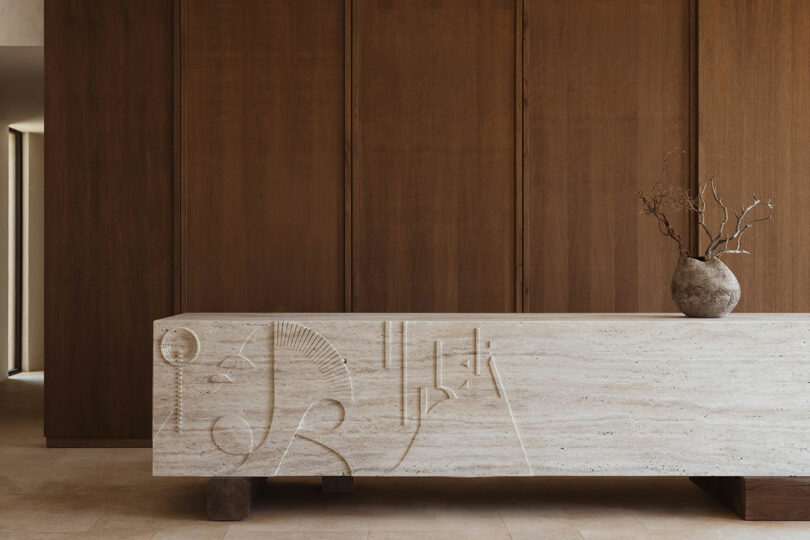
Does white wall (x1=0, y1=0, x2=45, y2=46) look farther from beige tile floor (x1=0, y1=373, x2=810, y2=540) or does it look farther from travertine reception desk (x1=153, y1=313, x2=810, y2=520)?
A: travertine reception desk (x1=153, y1=313, x2=810, y2=520)

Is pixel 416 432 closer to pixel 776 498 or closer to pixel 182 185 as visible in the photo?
pixel 776 498

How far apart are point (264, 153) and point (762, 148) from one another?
2537mm

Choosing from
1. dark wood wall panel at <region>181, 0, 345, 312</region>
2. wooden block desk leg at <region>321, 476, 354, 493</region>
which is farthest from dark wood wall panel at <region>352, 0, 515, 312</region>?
wooden block desk leg at <region>321, 476, 354, 493</region>

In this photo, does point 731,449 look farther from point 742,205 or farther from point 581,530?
point 742,205

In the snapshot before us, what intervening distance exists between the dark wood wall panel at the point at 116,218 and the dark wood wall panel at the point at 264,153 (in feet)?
0.49

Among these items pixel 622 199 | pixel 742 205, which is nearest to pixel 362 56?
pixel 622 199

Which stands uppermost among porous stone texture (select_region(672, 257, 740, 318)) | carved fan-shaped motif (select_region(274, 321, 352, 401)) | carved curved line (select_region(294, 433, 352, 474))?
porous stone texture (select_region(672, 257, 740, 318))

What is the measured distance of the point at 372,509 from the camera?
2.63m

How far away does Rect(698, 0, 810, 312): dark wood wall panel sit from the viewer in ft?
11.7

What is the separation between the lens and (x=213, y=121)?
3.56 meters

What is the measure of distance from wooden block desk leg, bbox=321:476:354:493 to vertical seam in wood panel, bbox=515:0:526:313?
4.13ft

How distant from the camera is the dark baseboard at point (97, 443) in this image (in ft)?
11.7

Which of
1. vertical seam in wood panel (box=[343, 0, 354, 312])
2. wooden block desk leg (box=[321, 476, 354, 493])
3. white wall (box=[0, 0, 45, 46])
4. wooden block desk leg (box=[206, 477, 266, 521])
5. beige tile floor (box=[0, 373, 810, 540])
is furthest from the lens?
white wall (box=[0, 0, 45, 46])

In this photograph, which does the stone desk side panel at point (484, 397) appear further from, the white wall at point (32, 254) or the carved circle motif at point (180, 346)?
the white wall at point (32, 254)
